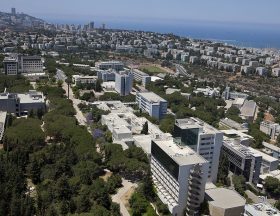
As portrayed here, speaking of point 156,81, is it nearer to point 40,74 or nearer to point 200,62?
point 40,74

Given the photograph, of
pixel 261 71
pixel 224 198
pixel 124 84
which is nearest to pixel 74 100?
pixel 124 84

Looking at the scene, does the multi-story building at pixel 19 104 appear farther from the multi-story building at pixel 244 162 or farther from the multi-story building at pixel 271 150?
the multi-story building at pixel 271 150

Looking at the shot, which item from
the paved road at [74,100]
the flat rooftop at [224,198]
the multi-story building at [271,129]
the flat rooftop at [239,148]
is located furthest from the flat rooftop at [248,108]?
the flat rooftop at [224,198]

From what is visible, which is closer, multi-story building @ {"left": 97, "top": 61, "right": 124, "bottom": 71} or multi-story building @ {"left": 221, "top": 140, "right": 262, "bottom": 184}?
multi-story building @ {"left": 221, "top": 140, "right": 262, "bottom": 184}

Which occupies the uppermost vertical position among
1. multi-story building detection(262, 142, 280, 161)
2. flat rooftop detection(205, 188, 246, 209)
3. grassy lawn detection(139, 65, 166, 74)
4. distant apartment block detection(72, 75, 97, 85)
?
distant apartment block detection(72, 75, 97, 85)

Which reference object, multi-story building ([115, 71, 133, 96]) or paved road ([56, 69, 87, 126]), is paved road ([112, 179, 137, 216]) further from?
multi-story building ([115, 71, 133, 96])

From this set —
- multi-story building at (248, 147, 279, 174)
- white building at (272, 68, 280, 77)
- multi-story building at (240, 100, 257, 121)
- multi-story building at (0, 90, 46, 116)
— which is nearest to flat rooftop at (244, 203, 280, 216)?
multi-story building at (248, 147, 279, 174)

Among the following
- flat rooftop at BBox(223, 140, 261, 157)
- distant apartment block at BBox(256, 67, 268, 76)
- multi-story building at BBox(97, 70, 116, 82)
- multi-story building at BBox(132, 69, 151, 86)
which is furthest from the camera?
distant apartment block at BBox(256, 67, 268, 76)
